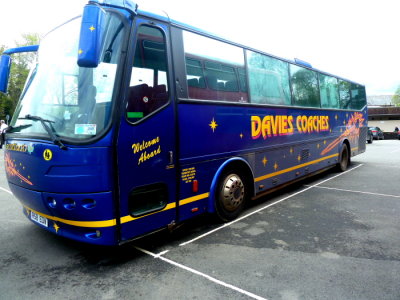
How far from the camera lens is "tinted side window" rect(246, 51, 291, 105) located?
5.42 metres

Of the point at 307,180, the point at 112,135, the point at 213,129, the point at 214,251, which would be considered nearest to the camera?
Answer: the point at 112,135

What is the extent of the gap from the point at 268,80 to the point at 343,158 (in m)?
5.82

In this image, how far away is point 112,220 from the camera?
125 inches

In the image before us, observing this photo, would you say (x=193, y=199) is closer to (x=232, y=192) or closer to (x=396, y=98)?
(x=232, y=192)

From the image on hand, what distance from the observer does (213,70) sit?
4.54 m

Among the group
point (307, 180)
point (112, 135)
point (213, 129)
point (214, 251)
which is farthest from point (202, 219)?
point (307, 180)

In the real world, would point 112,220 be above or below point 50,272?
above

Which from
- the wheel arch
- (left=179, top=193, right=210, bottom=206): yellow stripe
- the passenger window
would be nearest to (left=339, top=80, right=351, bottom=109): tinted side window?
the passenger window

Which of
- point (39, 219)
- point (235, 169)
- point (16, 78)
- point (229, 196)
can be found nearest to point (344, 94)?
point (235, 169)

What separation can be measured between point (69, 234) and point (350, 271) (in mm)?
3223

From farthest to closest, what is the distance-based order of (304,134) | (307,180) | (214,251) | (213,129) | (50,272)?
(307,180), (304,134), (213,129), (214,251), (50,272)

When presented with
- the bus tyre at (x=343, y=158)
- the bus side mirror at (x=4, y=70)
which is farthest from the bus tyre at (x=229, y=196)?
the bus tyre at (x=343, y=158)

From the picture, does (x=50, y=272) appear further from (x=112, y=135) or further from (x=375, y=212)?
(x=375, y=212)

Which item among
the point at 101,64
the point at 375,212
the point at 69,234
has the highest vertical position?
the point at 101,64
